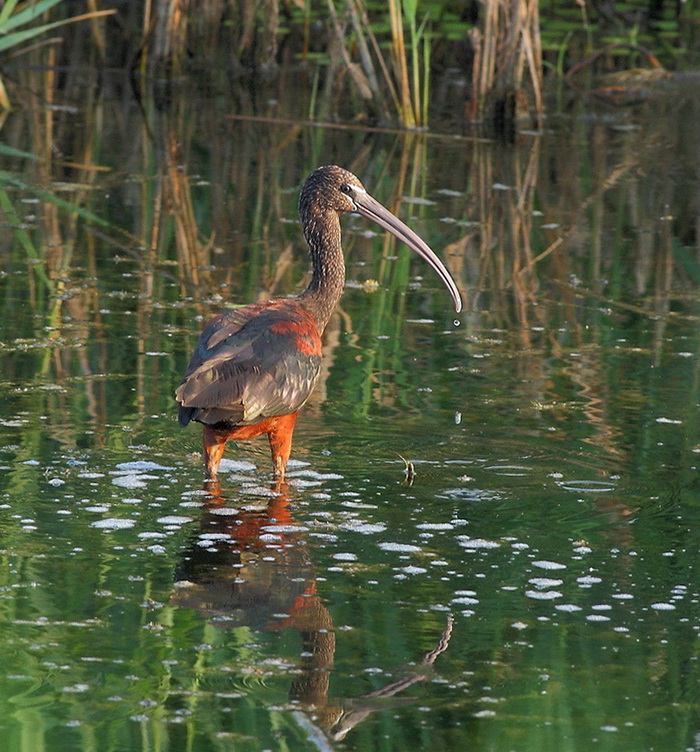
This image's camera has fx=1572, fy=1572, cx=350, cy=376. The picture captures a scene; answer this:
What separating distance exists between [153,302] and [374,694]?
4350mm

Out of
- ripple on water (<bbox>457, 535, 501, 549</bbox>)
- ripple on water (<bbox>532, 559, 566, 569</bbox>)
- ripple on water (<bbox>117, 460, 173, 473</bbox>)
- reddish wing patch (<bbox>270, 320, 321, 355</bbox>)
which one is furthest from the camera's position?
reddish wing patch (<bbox>270, 320, 321, 355</bbox>)

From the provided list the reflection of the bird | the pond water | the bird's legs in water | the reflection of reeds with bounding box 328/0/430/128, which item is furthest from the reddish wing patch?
the reflection of reeds with bounding box 328/0/430/128

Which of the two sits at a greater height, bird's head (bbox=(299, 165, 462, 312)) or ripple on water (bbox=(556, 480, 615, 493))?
bird's head (bbox=(299, 165, 462, 312))

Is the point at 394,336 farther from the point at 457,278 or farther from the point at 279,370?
the point at 279,370

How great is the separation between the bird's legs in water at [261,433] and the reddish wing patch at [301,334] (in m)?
0.26

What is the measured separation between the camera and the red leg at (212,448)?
535cm

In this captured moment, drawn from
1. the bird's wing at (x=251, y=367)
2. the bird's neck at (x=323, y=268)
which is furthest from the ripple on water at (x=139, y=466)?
the bird's neck at (x=323, y=268)

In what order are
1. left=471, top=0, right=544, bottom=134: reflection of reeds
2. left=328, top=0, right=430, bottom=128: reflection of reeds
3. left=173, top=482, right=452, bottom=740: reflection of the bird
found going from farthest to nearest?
1. left=471, top=0, right=544, bottom=134: reflection of reeds
2. left=328, top=0, right=430, bottom=128: reflection of reeds
3. left=173, top=482, right=452, bottom=740: reflection of the bird

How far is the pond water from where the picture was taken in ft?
12.6

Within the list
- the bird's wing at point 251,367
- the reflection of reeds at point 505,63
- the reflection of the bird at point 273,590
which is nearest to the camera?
the reflection of the bird at point 273,590

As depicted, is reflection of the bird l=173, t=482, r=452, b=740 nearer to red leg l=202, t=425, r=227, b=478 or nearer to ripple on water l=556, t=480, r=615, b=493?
red leg l=202, t=425, r=227, b=478

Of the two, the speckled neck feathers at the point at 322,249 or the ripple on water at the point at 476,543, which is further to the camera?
the speckled neck feathers at the point at 322,249

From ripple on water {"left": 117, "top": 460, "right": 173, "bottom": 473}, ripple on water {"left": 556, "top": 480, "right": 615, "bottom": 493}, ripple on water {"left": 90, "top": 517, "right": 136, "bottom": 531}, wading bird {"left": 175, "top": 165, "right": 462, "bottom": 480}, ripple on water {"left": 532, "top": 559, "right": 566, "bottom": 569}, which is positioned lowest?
ripple on water {"left": 532, "top": 559, "right": 566, "bottom": 569}

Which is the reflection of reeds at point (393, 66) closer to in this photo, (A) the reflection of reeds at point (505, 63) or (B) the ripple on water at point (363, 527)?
(A) the reflection of reeds at point (505, 63)
